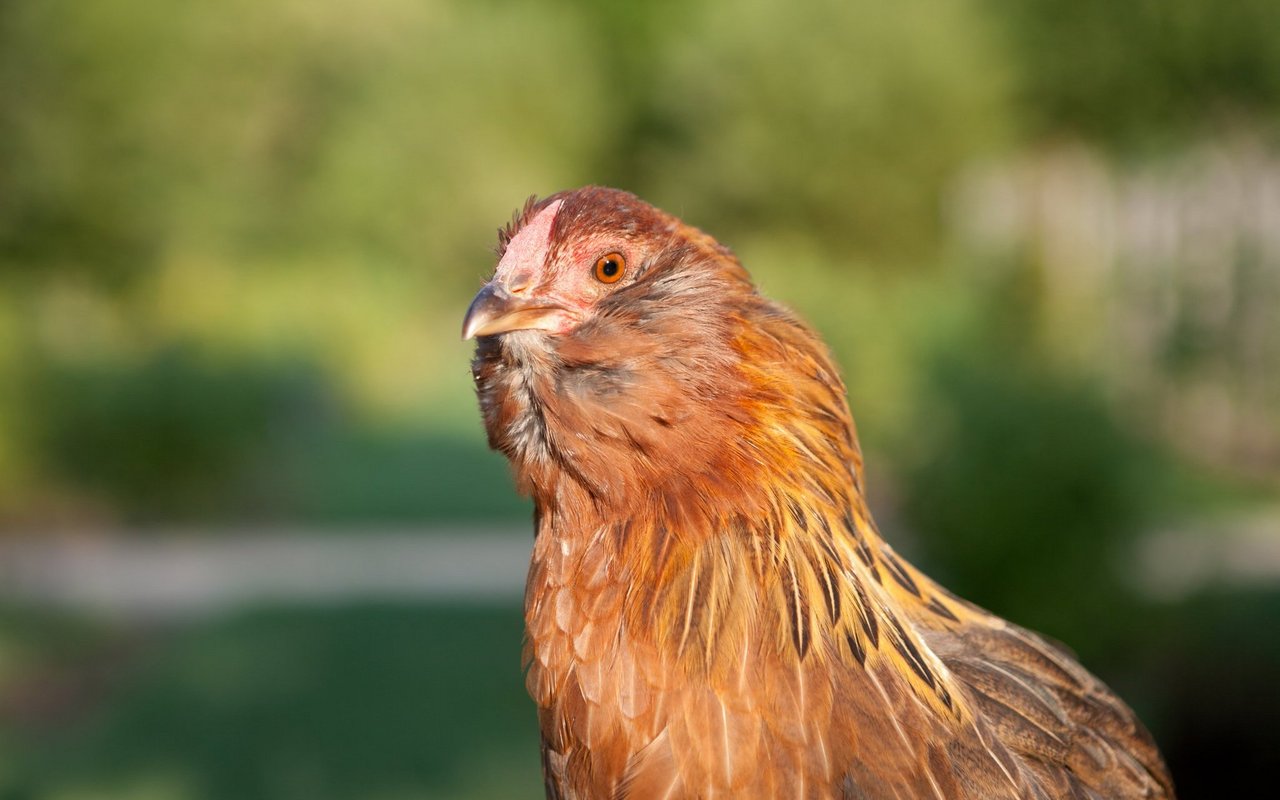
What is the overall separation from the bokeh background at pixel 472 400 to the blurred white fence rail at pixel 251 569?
47 millimetres

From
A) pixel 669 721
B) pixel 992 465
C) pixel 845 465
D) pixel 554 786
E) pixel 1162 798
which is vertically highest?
pixel 845 465

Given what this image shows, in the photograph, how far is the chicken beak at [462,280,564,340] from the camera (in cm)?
226

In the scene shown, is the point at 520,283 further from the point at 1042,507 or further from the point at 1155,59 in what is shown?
the point at 1155,59

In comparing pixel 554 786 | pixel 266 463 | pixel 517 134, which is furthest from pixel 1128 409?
pixel 517 134

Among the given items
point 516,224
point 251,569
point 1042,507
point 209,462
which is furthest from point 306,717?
point 516,224

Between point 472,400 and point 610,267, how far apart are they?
14.3 metres

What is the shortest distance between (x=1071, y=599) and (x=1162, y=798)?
4419 mm

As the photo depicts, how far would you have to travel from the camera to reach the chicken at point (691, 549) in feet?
7.34

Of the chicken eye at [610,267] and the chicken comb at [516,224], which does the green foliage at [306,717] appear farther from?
the chicken eye at [610,267]

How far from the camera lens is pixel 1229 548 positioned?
27.6 ft

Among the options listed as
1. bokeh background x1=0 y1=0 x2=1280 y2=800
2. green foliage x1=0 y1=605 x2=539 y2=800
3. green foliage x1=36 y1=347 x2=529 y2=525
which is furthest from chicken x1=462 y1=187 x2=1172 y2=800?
green foliage x1=36 y1=347 x2=529 y2=525

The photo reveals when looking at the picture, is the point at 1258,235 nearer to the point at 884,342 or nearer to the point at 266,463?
the point at 884,342

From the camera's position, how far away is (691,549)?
232 centimetres

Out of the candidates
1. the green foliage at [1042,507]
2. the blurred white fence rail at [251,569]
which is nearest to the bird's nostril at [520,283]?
the green foliage at [1042,507]
